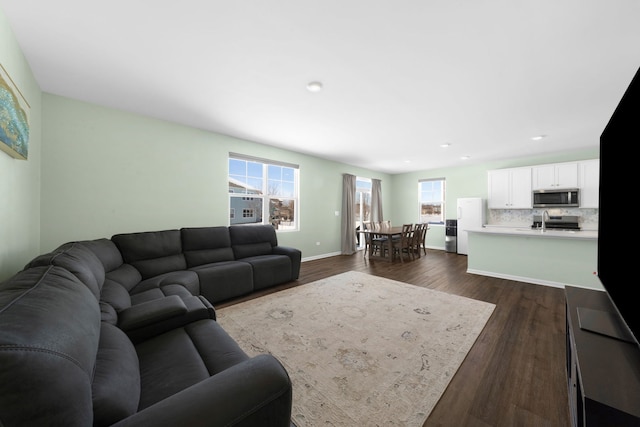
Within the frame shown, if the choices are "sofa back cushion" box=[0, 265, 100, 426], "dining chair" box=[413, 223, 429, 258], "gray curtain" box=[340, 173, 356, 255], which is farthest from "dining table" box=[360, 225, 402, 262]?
"sofa back cushion" box=[0, 265, 100, 426]

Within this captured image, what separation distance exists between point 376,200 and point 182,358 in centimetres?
699

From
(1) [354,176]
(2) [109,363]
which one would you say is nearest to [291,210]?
(1) [354,176]

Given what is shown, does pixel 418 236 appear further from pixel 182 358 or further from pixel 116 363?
pixel 116 363

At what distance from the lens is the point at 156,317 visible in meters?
1.52

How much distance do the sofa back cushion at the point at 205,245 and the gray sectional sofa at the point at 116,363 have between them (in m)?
1.13

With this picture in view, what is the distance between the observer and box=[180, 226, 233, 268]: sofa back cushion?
133 inches

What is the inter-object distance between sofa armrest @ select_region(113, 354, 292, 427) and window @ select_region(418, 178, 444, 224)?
7.66 metres

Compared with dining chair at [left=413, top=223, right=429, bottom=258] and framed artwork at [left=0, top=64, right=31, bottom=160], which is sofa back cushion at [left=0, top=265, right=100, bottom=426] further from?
dining chair at [left=413, top=223, right=429, bottom=258]

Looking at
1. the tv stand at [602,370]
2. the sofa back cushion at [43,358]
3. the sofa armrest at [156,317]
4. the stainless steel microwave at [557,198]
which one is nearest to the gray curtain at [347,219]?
the stainless steel microwave at [557,198]

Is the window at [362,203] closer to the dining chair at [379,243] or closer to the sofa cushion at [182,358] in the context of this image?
the dining chair at [379,243]

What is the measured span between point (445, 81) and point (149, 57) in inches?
115

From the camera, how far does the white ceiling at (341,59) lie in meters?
1.64

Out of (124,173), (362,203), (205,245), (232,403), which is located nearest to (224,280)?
(205,245)

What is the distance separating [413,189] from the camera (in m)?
7.92
